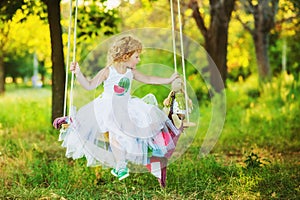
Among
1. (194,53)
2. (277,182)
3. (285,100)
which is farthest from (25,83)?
(277,182)

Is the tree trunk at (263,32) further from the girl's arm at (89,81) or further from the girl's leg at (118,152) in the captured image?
the girl's leg at (118,152)

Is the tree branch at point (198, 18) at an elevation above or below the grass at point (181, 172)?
above

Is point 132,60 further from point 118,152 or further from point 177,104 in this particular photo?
point 118,152

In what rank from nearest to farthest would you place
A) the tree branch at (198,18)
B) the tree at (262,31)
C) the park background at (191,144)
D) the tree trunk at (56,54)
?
1. the park background at (191,144)
2. the tree trunk at (56,54)
3. the tree branch at (198,18)
4. the tree at (262,31)

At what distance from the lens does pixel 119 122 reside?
4734 millimetres

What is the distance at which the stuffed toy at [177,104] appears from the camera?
16.0ft

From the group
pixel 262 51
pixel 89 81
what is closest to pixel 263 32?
pixel 262 51

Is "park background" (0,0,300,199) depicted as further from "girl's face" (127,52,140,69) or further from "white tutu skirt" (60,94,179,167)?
"girl's face" (127,52,140,69)

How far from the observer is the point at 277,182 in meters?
5.59

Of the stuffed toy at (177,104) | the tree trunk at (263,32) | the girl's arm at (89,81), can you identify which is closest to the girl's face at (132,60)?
the girl's arm at (89,81)

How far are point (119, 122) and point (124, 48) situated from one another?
0.62 m

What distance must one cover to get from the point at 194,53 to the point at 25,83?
12118 mm

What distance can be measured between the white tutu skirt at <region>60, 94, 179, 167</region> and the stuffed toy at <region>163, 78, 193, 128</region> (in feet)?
0.23

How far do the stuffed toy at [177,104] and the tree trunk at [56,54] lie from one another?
3.37 m
